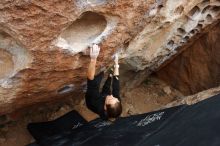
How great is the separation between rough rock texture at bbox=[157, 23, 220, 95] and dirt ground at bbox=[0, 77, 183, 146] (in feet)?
0.28

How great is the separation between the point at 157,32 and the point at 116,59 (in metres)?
0.37

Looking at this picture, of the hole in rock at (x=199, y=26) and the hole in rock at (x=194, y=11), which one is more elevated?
the hole in rock at (x=194, y=11)

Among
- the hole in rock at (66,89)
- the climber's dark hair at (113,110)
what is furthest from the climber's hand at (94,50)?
the hole in rock at (66,89)

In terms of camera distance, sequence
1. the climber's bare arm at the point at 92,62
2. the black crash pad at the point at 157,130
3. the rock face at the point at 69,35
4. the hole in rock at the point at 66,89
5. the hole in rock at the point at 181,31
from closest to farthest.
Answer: the black crash pad at the point at 157,130 < the rock face at the point at 69,35 < the climber's bare arm at the point at 92,62 < the hole in rock at the point at 66,89 < the hole in rock at the point at 181,31

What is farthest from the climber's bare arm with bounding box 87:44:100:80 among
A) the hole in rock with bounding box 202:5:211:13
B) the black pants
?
the hole in rock with bounding box 202:5:211:13

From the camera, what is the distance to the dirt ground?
2.82 meters

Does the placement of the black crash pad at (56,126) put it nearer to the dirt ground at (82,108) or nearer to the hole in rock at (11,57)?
the dirt ground at (82,108)

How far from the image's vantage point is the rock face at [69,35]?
79.8 inches

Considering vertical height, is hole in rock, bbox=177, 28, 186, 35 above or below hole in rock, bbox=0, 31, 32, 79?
above

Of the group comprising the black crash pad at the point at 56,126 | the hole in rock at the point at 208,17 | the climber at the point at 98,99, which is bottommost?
the black crash pad at the point at 56,126

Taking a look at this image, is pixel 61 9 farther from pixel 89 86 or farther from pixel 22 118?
pixel 22 118

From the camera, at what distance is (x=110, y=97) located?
2258 millimetres

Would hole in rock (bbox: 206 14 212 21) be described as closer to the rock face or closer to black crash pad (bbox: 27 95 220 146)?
the rock face

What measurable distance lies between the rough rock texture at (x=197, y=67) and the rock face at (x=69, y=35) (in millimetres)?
395
